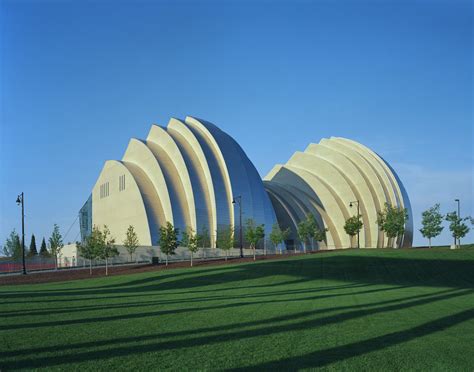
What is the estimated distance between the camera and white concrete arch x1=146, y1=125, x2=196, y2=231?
62500mm

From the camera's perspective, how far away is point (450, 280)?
28453mm

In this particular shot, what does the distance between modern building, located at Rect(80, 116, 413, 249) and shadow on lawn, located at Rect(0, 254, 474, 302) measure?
52.4 feet

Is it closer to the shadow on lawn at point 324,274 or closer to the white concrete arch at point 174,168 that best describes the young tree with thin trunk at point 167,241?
the white concrete arch at point 174,168

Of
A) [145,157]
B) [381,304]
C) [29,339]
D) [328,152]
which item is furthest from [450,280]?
[328,152]

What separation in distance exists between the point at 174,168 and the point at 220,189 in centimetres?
766

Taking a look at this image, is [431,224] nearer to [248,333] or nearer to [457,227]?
[457,227]

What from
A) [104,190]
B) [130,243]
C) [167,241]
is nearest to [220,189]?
[130,243]

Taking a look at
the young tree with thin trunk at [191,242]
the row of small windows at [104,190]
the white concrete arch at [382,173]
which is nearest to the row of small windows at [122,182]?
the row of small windows at [104,190]

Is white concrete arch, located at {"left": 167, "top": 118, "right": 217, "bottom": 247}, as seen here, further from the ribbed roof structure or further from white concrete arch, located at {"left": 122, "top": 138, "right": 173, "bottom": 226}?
the ribbed roof structure

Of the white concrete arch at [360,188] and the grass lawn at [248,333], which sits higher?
the white concrete arch at [360,188]

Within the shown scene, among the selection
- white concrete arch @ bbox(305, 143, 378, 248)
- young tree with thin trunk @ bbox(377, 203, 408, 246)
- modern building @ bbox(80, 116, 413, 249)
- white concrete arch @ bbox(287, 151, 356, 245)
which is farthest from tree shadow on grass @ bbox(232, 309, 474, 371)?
white concrete arch @ bbox(287, 151, 356, 245)

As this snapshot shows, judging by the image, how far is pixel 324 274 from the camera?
1235 inches

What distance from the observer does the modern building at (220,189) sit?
207ft

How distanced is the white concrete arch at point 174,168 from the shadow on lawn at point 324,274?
989 inches
